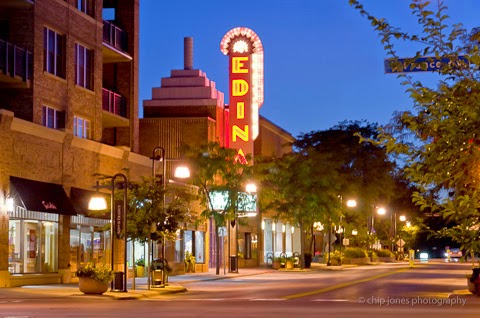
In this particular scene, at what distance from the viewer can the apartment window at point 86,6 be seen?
49312mm

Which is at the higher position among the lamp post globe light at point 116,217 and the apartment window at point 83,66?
the apartment window at point 83,66

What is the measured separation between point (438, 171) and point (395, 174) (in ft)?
299

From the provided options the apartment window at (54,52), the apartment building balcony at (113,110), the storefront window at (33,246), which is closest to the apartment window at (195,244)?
the apartment building balcony at (113,110)

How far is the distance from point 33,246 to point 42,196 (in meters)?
2.61

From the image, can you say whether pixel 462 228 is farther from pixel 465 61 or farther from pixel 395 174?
pixel 395 174

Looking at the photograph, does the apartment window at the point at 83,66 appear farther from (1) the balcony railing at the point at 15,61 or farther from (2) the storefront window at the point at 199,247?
(2) the storefront window at the point at 199,247

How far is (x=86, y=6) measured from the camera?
50.2 meters

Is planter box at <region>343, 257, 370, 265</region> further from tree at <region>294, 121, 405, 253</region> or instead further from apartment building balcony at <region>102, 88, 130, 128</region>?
apartment building balcony at <region>102, 88, 130, 128</region>

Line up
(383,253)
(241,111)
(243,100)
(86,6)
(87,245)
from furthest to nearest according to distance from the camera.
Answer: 1. (383,253)
2. (241,111)
3. (243,100)
4. (86,6)
5. (87,245)

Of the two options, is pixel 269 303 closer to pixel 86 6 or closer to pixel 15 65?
pixel 15 65

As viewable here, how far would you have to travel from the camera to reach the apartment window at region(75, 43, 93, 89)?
48.9 m

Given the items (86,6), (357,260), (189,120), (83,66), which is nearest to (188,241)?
(189,120)

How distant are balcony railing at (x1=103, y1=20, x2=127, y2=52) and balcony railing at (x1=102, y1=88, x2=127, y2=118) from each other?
2717 millimetres

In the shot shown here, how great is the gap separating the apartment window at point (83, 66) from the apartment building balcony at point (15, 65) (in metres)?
5.56
